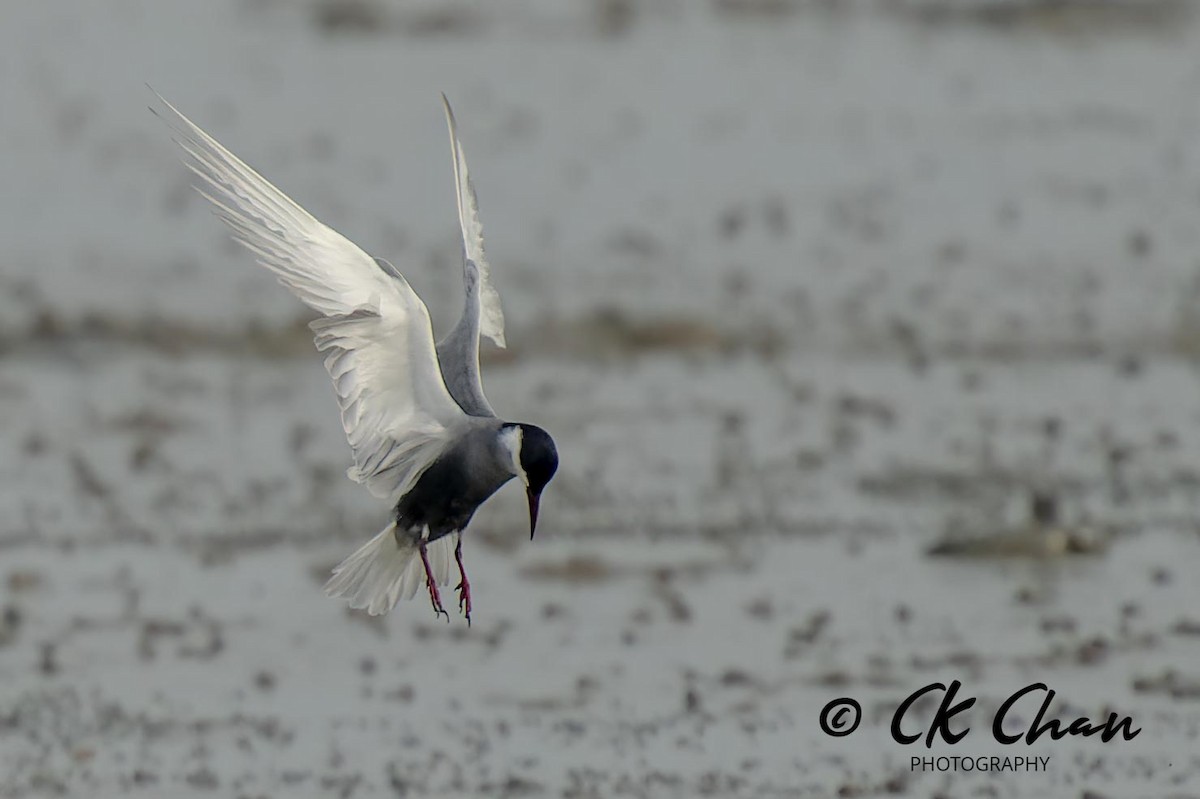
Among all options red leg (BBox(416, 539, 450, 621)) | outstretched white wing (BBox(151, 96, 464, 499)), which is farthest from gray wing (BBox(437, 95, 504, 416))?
red leg (BBox(416, 539, 450, 621))

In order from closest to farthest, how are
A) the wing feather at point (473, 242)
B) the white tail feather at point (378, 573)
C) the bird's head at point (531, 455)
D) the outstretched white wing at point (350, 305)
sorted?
the outstretched white wing at point (350, 305) → the bird's head at point (531, 455) → the white tail feather at point (378, 573) → the wing feather at point (473, 242)

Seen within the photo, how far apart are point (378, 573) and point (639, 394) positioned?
232 inches

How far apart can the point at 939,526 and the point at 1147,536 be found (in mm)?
975

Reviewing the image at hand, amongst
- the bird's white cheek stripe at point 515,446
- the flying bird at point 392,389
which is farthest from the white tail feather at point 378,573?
the bird's white cheek stripe at point 515,446

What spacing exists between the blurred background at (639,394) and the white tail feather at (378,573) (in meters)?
0.54

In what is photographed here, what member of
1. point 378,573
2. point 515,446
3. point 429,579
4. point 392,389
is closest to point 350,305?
point 392,389

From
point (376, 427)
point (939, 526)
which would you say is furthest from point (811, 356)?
point (376, 427)

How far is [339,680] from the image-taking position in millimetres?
8297

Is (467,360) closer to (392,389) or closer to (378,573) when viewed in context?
(392,389)

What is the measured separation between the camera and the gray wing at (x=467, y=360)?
704 centimetres

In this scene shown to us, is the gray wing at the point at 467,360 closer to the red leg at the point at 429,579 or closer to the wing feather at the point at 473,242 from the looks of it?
the wing feather at the point at 473,242

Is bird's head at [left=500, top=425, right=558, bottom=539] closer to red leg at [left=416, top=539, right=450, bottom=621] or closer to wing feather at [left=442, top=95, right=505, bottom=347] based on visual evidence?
red leg at [left=416, top=539, right=450, bottom=621]

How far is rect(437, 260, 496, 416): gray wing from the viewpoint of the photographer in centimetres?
704

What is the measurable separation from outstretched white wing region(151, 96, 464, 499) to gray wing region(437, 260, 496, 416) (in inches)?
12.4
